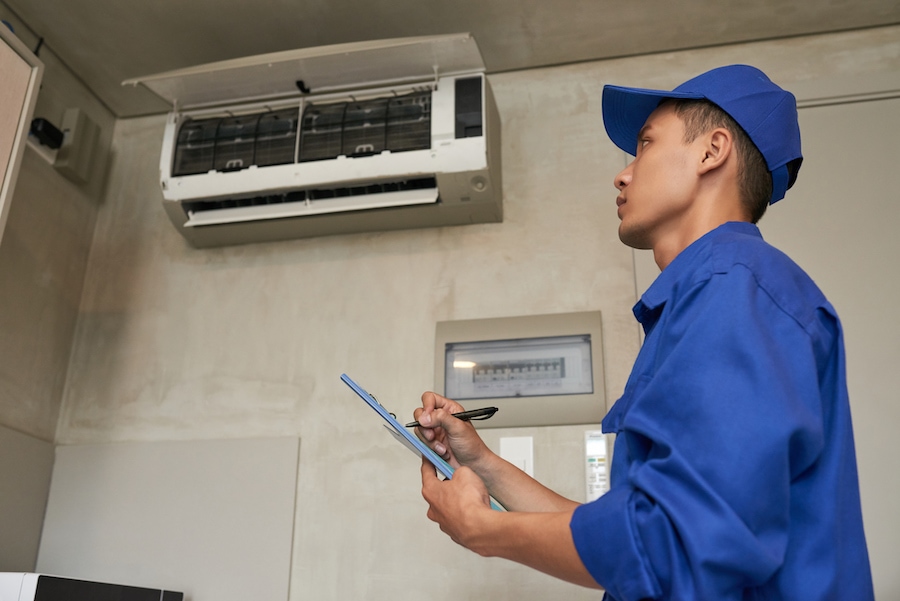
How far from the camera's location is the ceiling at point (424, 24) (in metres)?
2.40

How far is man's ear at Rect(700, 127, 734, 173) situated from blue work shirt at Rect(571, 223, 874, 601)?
0.21 m

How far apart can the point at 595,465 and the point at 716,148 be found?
3.81 ft

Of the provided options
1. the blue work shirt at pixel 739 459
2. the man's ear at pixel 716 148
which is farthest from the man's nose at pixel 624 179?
the blue work shirt at pixel 739 459

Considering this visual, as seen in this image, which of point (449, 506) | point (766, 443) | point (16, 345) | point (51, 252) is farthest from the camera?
point (51, 252)

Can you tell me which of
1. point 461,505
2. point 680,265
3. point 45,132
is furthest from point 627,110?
point 45,132

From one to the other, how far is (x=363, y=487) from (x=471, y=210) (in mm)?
826

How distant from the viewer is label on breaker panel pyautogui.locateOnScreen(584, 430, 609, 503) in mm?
2100

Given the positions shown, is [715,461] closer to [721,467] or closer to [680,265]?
[721,467]

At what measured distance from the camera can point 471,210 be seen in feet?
7.88

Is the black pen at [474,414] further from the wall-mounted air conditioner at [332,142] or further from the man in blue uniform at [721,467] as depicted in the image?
the wall-mounted air conditioner at [332,142]

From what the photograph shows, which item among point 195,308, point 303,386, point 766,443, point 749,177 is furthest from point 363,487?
point 766,443

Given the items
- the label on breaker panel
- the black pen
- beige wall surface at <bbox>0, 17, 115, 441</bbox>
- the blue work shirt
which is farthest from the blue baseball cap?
beige wall surface at <bbox>0, 17, 115, 441</bbox>

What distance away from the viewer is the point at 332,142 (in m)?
2.39

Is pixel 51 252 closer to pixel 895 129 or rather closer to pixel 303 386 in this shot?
pixel 303 386
